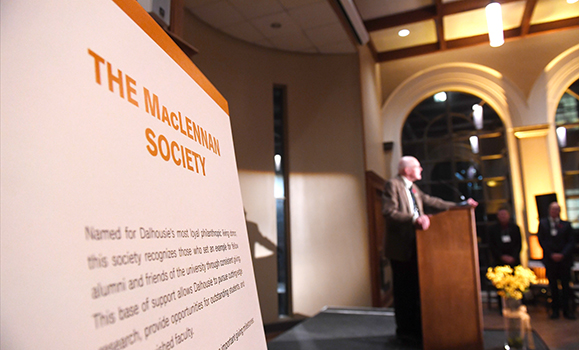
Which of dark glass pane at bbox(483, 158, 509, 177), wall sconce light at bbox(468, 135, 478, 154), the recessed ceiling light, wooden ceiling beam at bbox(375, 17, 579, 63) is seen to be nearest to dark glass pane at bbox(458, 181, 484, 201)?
dark glass pane at bbox(483, 158, 509, 177)

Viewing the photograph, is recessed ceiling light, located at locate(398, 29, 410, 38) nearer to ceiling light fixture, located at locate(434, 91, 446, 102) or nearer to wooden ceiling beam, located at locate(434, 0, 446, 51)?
wooden ceiling beam, located at locate(434, 0, 446, 51)

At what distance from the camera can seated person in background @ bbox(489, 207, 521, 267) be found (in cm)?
513

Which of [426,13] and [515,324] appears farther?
[426,13]

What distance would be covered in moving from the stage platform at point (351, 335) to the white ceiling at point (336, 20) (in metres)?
3.25

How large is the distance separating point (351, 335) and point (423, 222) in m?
1.40

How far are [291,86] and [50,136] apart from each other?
4.92 metres

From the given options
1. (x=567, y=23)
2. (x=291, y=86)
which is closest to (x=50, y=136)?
(x=291, y=86)

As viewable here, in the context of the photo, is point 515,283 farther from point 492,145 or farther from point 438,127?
point 438,127

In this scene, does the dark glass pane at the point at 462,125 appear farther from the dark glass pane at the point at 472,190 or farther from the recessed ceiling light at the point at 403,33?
the recessed ceiling light at the point at 403,33

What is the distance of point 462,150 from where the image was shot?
22.4ft

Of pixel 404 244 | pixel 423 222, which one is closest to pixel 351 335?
pixel 404 244

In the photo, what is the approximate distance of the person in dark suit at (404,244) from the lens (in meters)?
3.03

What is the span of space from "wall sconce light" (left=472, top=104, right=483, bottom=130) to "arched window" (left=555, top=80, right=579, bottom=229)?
3.56 ft

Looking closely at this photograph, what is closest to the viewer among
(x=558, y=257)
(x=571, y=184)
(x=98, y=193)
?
(x=98, y=193)
